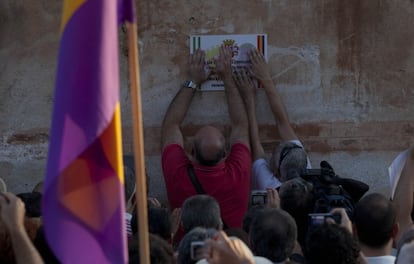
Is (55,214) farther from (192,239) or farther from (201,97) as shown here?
(201,97)

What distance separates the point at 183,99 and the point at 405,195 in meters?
2.23

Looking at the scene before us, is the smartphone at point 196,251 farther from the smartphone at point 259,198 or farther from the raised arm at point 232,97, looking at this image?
the raised arm at point 232,97

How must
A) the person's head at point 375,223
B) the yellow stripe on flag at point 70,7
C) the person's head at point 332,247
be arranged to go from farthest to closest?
the person's head at point 375,223 < the person's head at point 332,247 < the yellow stripe on flag at point 70,7

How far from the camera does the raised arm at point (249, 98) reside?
7.68 meters

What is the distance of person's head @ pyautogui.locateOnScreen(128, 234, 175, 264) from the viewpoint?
4637 millimetres

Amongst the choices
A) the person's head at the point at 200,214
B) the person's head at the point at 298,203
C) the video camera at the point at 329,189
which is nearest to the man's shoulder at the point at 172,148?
the video camera at the point at 329,189

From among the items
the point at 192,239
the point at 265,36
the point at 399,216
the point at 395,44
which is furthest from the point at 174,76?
the point at 192,239

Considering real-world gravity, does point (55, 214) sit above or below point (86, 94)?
below

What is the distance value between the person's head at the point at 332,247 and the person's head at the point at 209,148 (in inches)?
96.6

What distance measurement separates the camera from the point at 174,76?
797 centimetres

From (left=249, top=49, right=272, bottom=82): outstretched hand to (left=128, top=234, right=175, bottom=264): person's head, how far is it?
10.4 feet

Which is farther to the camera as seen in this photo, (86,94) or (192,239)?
(192,239)

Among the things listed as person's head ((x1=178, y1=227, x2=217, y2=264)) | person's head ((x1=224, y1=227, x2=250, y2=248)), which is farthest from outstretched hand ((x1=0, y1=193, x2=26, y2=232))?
person's head ((x1=224, y1=227, x2=250, y2=248))

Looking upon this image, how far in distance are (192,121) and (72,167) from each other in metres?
3.69
